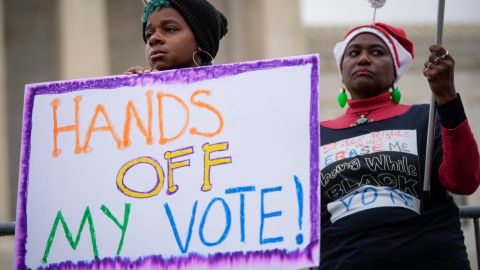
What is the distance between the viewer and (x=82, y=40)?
72.4ft

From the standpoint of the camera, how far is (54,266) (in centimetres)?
343

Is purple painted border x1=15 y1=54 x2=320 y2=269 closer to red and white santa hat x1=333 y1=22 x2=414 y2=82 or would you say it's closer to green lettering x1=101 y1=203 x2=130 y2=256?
green lettering x1=101 y1=203 x2=130 y2=256

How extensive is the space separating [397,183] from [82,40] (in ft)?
61.7

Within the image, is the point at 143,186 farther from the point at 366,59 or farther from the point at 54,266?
the point at 366,59

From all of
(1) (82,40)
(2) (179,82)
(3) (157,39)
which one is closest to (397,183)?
(2) (179,82)

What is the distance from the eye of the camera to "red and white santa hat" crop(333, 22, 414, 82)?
4031 millimetres

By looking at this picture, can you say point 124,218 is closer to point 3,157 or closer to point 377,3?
point 377,3

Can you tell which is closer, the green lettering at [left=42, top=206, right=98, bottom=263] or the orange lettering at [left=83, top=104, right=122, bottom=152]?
the green lettering at [left=42, top=206, right=98, bottom=263]

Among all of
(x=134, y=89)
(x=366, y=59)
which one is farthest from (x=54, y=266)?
(x=366, y=59)

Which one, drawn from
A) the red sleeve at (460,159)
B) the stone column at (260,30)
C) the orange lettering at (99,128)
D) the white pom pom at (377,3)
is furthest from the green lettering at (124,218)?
the stone column at (260,30)

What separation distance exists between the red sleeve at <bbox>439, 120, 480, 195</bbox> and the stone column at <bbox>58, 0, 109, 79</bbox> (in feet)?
59.5

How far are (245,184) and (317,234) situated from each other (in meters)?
0.25

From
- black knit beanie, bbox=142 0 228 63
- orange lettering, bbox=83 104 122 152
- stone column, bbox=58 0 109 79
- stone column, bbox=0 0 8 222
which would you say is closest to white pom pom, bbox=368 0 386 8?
black knit beanie, bbox=142 0 228 63

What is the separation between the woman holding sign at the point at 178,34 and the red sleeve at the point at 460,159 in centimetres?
79
